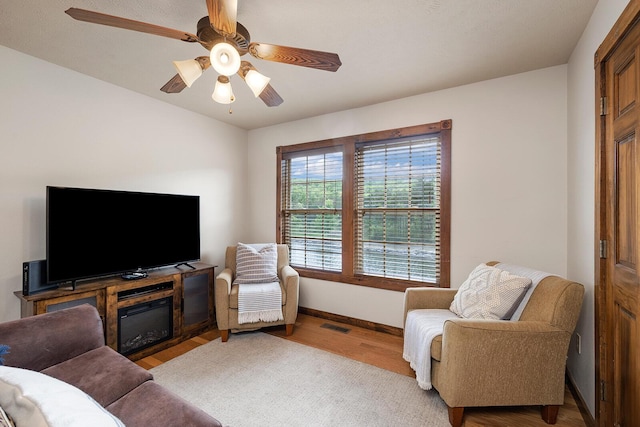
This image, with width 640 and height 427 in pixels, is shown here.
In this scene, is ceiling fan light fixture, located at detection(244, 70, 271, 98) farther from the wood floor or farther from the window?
the wood floor

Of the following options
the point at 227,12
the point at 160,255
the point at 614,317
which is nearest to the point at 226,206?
the point at 160,255

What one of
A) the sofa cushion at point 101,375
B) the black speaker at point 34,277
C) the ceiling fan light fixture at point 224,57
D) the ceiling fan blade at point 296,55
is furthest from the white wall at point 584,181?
the black speaker at point 34,277

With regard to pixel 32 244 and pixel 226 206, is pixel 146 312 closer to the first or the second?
pixel 32 244

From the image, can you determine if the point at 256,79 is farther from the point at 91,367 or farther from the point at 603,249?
the point at 603,249

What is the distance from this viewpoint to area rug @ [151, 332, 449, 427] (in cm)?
187

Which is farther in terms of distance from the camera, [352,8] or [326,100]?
[326,100]

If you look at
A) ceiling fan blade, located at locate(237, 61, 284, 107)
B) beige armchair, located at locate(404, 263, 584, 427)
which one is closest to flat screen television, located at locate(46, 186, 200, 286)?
ceiling fan blade, located at locate(237, 61, 284, 107)

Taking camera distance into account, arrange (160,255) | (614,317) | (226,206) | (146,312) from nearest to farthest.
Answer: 1. (614,317)
2. (146,312)
3. (160,255)
4. (226,206)

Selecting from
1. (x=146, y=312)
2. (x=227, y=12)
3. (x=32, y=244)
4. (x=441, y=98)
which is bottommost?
(x=146, y=312)

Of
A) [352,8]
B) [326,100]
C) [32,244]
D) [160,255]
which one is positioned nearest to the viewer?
[352,8]

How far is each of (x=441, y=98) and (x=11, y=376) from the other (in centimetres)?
337

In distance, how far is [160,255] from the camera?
114 inches

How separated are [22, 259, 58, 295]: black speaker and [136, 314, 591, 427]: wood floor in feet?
3.27

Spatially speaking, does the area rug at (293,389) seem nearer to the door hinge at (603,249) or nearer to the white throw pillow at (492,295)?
the white throw pillow at (492,295)
